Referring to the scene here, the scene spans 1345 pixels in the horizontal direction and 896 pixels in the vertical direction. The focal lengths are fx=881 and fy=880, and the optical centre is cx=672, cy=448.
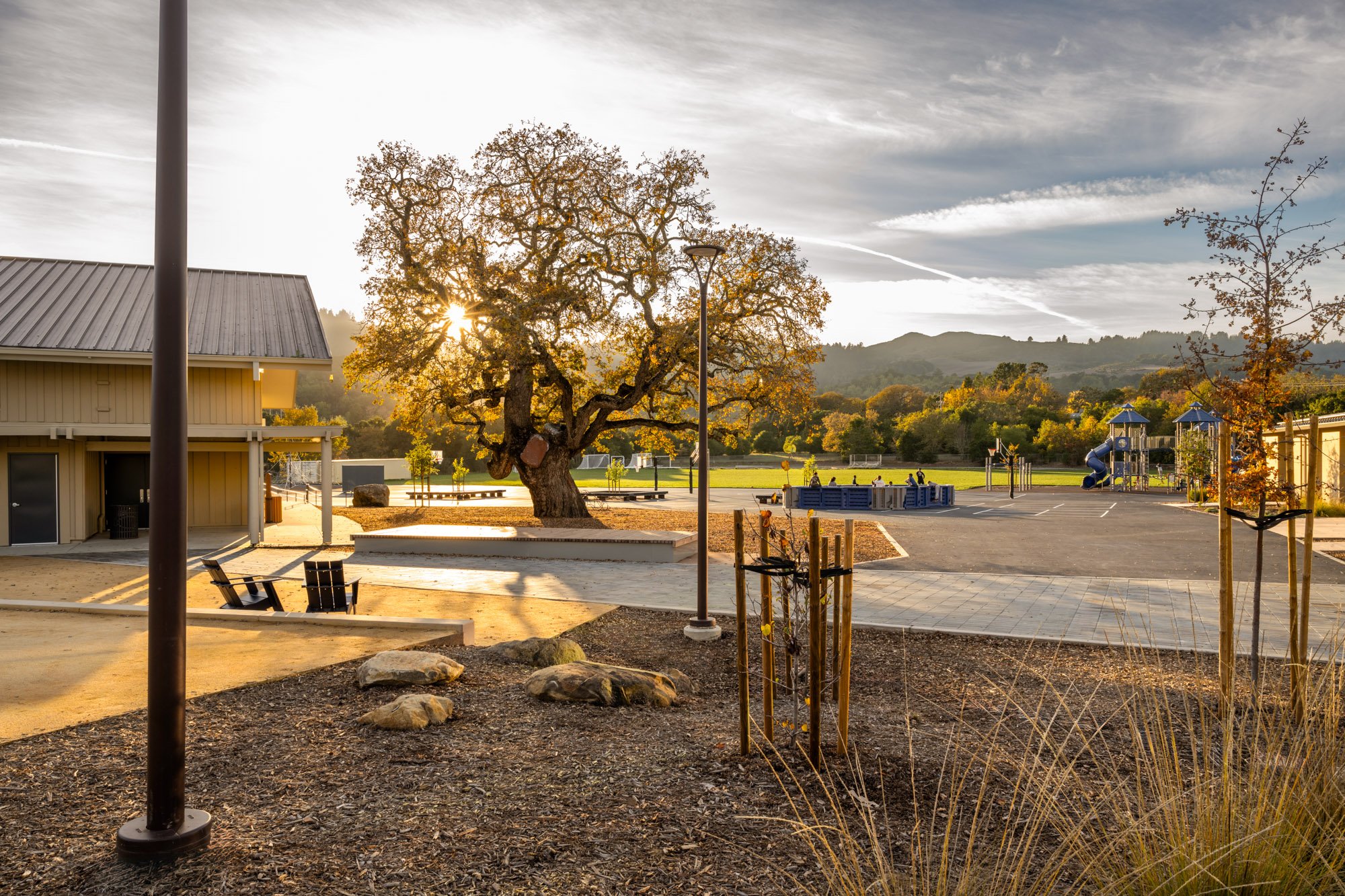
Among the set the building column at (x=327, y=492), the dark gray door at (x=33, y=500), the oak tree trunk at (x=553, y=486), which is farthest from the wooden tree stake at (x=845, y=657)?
the dark gray door at (x=33, y=500)

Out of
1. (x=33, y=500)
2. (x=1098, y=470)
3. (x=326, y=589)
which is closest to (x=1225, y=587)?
(x=326, y=589)

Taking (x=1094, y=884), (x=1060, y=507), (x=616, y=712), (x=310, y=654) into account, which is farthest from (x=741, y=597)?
(x=1060, y=507)

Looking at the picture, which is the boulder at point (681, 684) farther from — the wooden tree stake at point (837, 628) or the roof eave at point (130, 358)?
the roof eave at point (130, 358)

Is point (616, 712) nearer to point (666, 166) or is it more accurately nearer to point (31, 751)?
point (31, 751)

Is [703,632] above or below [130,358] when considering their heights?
below

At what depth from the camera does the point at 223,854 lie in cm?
355

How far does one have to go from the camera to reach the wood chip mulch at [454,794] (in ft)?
11.1

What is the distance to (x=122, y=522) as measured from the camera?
20062 mm

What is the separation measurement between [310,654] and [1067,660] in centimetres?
640

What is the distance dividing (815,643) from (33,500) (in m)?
20.1

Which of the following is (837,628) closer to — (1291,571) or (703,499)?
(1291,571)

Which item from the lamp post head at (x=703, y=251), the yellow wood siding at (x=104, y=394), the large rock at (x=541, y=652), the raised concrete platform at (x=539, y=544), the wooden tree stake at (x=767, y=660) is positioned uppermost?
the lamp post head at (x=703, y=251)

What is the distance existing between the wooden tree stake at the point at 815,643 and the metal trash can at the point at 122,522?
20315 millimetres

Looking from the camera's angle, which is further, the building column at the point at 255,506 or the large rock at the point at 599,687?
the building column at the point at 255,506
